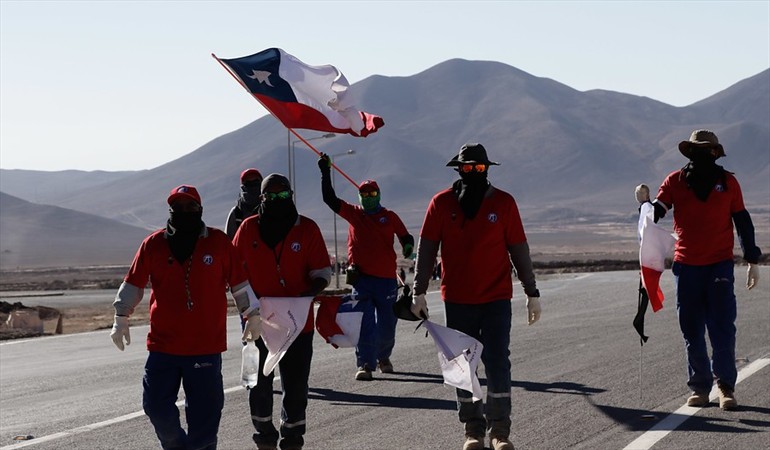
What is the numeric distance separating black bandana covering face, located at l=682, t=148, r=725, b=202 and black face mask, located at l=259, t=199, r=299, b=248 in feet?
11.7

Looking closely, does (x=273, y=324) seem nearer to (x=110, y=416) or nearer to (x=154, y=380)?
(x=154, y=380)

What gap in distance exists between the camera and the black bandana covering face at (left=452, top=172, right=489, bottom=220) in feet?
30.8

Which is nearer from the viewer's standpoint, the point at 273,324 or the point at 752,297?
the point at 273,324

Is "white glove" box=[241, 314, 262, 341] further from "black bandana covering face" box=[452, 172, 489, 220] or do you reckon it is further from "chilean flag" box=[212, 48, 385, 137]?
"chilean flag" box=[212, 48, 385, 137]

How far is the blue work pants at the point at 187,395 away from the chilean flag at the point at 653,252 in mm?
4734

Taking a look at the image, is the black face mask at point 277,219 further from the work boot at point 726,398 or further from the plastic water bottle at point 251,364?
the work boot at point 726,398

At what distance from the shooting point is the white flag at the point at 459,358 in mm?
9312

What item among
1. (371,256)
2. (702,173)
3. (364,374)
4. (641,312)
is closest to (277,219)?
(702,173)

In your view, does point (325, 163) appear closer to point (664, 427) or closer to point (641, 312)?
point (641, 312)

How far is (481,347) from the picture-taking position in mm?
9414

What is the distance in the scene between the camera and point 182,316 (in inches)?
316

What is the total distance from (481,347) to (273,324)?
1453mm

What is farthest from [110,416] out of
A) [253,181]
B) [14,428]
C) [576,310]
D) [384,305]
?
[576,310]

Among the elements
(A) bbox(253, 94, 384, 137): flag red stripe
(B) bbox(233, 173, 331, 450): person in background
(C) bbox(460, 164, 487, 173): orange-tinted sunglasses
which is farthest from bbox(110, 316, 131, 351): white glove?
(A) bbox(253, 94, 384, 137): flag red stripe
